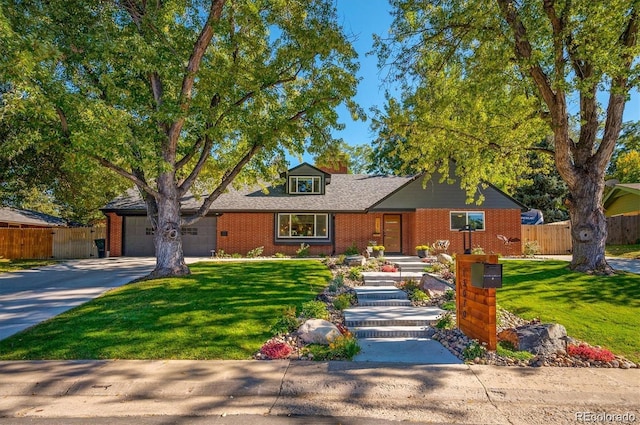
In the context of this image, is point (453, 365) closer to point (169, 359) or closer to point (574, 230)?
point (169, 359)

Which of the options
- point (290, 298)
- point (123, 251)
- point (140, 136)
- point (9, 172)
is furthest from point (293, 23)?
point (123, 251)

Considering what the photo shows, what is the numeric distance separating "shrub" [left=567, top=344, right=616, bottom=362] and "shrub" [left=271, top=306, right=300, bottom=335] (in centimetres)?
419

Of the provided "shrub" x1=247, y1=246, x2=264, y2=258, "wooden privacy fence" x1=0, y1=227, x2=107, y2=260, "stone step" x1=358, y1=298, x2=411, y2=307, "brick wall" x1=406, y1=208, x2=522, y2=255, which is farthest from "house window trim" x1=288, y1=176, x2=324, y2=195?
"stone step" x1=358, y1=298, x2=411, y2=307

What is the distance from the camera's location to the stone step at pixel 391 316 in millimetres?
6707

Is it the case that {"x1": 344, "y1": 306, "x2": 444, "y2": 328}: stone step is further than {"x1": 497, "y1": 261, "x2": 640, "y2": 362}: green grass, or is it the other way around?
{"x1": 344, "y1": 306, "x2": 444, "y2": 328}: stone step

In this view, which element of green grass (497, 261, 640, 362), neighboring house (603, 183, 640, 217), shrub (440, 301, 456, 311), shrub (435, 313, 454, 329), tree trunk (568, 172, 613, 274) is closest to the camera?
green grass (497, 261, 640, 362)

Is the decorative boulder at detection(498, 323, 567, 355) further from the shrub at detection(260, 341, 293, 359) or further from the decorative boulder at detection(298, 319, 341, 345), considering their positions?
the shrub at detection(260, 341, 293, 359)

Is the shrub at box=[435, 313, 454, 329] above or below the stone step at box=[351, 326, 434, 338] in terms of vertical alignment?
above

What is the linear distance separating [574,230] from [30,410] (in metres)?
13.1

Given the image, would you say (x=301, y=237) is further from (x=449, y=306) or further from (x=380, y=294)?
(x=449, y=306)

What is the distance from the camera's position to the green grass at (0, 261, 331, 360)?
17.4 feet

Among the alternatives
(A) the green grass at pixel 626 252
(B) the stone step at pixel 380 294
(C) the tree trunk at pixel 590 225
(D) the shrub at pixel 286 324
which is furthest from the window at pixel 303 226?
(A) the green grass at pixel 626 252

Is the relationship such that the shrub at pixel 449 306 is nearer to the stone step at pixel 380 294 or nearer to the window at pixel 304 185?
the stone step at pixel 380 294

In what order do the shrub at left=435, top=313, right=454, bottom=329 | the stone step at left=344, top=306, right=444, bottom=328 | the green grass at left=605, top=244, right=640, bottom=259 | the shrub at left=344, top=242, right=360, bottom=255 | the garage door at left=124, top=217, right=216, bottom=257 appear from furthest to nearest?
the garage door at left=124, top=217, right=216, bottom=257, the shrub at left=344, top=242, right=360, bottom=255, the green grass at left=605, top=244, right=640, bottom=259, the stone step at left=344, top=306, right=444, bottom=328, the shrub at left=435, top=313, right=454, bottom=329
